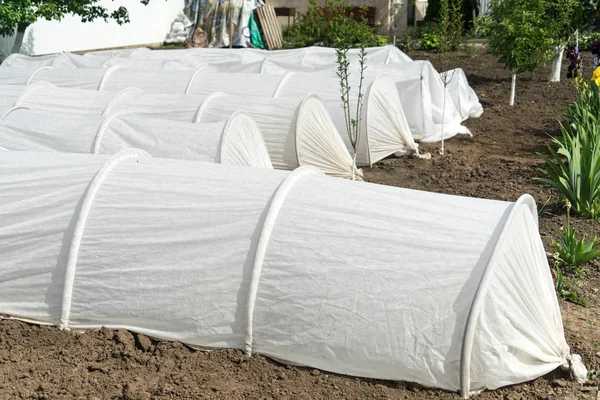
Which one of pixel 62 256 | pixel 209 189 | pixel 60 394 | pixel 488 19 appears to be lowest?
pixel 60 394

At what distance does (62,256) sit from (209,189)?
104 centimetres

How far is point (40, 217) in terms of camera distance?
4766 mm

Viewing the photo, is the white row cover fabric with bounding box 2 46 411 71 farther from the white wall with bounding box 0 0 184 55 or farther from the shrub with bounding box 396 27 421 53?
the shrub with bounding box 396 27 421 53

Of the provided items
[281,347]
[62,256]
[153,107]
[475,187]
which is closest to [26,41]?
[153,107]

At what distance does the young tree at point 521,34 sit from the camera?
1184 cm

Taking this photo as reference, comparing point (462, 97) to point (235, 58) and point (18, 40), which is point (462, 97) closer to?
point (235, 58)

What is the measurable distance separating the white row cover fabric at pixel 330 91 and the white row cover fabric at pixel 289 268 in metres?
4.38

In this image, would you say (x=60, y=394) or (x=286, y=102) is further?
(x=286, y=102)

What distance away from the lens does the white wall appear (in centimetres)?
1761

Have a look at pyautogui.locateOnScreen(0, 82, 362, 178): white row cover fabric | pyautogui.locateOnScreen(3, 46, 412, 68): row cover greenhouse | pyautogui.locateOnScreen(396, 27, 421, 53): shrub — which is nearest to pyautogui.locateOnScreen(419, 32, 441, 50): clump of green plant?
pyautogui.locateOnScreen(396, 27, 421, 53): shrub

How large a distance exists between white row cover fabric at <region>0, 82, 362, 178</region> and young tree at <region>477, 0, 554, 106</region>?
4.88 metres

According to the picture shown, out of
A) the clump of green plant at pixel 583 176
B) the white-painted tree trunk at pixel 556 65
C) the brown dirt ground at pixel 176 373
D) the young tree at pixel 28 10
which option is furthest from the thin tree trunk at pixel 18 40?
the clump of green plant at pixel 583 176

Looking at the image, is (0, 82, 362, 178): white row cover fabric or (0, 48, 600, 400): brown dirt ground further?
(0, 82, 362, 178): white row cover fabric

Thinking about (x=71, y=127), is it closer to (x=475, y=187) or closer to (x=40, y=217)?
(x=40, y=217)
